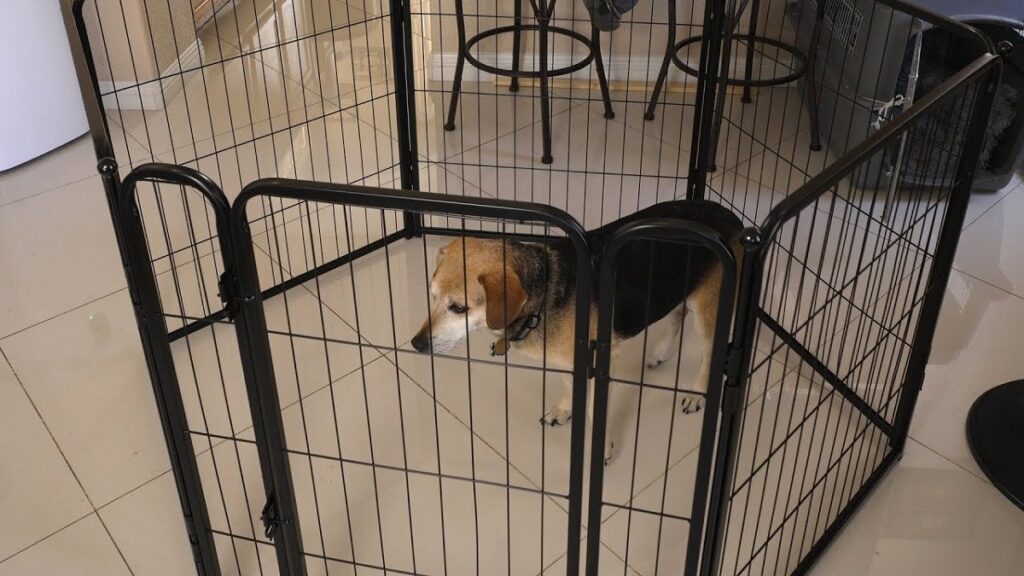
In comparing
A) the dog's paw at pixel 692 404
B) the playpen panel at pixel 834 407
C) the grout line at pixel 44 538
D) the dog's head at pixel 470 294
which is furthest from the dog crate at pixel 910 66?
the grout line at pixel 44 538

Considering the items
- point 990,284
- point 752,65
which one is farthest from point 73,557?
point 752,65

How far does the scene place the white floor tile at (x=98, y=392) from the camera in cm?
223

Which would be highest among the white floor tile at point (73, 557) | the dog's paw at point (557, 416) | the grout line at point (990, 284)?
the grout line at point (990, 284)

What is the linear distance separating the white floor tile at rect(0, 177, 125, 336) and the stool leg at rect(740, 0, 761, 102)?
203cm

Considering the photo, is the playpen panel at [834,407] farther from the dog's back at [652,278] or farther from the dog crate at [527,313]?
the dog's back at [652,278]

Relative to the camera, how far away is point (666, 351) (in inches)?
96.7

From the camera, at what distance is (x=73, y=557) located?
6.63 ft

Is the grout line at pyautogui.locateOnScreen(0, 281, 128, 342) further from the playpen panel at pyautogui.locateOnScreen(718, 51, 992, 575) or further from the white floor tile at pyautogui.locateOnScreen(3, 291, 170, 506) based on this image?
the playpen panel at pyautogui.locateOnScreen(718, 51, 992, 575)

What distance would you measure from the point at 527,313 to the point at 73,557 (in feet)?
3.54

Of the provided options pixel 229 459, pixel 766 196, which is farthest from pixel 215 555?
pixel 766 196

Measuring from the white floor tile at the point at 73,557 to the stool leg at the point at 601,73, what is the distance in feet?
7.06

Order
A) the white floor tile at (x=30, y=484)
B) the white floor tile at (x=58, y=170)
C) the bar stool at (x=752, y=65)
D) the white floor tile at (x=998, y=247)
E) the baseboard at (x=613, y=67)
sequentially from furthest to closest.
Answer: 1. the baseboard at (x=613, y=67)
2. the white floor tile at (x=58, y=170)
3. the bar stool at (x=752, y=65)
4. the white floor tile at (x=998, y=247)
5. the white floor tile at (x=30, y=484)

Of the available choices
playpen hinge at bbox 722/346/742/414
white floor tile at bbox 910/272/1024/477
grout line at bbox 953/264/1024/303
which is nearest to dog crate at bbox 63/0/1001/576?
playpen hinge at bbox 722/346/742/414

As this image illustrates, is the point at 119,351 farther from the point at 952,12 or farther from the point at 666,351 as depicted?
the point at 952,12
